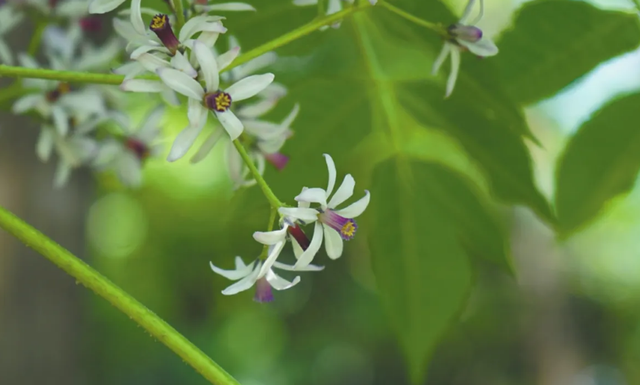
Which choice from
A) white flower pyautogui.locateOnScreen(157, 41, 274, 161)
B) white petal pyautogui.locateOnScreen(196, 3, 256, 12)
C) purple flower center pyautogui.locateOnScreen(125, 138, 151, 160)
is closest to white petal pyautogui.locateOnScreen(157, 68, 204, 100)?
white flower pyautogui.locateOnScreen(157, 41, 274, 161)

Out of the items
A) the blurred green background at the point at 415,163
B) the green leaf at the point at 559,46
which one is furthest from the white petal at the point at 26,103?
the green leaf at the point at 559,46

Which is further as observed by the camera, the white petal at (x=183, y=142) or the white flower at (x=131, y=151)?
the white flower at (x=131, y=151)

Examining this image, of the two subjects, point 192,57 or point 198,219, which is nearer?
point 192,57

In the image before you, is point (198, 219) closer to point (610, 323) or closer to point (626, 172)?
point (610, 323)

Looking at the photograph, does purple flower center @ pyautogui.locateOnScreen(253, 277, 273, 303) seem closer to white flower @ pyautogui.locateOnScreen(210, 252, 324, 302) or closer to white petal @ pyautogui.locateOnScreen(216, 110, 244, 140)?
white flower @ pyautogui.locateOnScreen(210, 252, 324, 302)

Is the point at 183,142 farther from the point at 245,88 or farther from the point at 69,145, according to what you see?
the point at 69,145

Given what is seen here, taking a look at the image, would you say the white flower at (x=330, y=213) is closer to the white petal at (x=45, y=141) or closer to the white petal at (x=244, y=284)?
the white petal at (x=244, y=284)

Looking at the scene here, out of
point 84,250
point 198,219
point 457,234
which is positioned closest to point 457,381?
point 198,219
